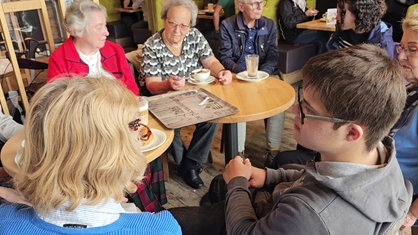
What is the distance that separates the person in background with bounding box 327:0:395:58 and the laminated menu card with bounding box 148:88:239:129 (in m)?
1.10

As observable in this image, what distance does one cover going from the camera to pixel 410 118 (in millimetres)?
1294

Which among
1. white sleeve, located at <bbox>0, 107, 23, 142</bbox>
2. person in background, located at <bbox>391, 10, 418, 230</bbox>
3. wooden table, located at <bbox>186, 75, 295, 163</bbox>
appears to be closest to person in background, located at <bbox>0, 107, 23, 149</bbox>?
white sleeve, located at <bbox>0, 107, 23, 142</bbox>

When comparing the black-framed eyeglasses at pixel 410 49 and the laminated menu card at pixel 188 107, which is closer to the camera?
the black-framed eyeglasses at pixel 410 49

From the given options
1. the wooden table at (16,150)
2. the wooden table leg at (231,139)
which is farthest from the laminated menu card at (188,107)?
the wooden table leg at (231,139)

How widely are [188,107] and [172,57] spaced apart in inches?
28.5

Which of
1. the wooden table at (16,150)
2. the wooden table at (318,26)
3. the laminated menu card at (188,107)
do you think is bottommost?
the wooden table at (318,26)

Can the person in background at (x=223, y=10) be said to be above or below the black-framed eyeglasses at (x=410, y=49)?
below

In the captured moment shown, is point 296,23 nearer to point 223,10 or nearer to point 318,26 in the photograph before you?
point 318,26

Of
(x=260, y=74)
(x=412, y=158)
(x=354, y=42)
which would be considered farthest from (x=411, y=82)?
(x=354, y=42)

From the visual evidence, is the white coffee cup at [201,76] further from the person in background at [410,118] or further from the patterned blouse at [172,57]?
the person in background at [410,118]

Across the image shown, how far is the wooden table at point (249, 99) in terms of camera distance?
5.14ft

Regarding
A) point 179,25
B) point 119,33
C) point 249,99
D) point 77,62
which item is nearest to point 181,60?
point 179,25

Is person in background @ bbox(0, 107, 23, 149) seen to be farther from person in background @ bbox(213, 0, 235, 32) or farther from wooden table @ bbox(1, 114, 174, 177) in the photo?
person in background @ bbox(213, 0, 235, 32)

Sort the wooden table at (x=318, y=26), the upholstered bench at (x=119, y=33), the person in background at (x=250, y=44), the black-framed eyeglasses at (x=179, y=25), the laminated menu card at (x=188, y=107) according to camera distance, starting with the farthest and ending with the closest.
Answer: the upholstered bench at (x=119, y=33), the wooden table at (x=318, y=26), the person in background at (x=250, y=44), the black-framed eyeglasses at (x=179, y=25), the laminated menu card at (x=188, y=107)
